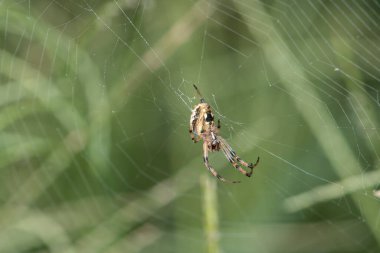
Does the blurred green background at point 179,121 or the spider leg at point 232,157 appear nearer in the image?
the blurred green background at point 179,121

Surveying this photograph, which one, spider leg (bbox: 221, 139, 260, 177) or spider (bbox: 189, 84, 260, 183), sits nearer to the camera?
spider (bbox: 189, 84, 260, 183)

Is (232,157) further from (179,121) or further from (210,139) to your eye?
(179,121)

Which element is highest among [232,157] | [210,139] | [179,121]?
[179,121]

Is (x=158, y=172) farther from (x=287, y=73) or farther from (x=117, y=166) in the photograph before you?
(x=287, y=73)

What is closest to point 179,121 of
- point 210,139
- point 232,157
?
point 210,139

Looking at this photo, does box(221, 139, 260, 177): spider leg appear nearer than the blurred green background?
No

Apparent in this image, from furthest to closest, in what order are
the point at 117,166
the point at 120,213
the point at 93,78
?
1. the point at 117,166
2. the point at 120,213
3. the point at 93,78

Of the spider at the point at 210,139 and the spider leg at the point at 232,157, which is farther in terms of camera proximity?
the spider leg at the point at 232,157

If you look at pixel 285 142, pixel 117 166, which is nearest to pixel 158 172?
pixel 117 166
